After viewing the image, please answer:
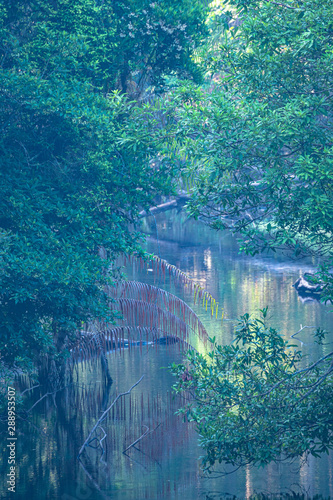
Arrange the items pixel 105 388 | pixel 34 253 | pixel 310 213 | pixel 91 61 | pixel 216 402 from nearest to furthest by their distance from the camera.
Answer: pixel 310 213
pixel 216 402
pixel 34 253
pixel 91 61
pixel 105 388

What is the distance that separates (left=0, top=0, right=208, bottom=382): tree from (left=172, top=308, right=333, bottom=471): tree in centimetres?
336

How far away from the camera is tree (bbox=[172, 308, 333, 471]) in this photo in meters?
9.95

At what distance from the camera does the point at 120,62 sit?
15.9m

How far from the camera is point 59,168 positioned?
13.7 metres

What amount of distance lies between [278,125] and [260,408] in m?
4.16

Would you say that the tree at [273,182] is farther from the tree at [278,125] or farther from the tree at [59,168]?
the tree at [59,168]

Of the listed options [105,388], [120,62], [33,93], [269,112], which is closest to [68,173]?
[33,93]

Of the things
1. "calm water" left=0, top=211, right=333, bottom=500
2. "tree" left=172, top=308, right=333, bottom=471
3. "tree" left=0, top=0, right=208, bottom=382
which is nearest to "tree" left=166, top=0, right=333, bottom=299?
"tree" left=172, top=308, right=333, bottom=471

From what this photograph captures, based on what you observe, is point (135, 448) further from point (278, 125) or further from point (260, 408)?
point (278, 125)

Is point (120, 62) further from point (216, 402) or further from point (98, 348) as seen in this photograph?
point (216, 402)

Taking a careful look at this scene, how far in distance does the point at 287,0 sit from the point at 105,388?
12.1 m

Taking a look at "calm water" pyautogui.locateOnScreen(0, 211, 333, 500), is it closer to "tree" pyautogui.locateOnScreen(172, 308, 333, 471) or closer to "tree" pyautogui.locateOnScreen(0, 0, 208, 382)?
"tree" pyautogui.locateOnScreen(172, 308, 333, 471)

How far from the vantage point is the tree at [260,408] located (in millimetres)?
9953

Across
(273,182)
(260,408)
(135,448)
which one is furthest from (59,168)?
(135,448)
